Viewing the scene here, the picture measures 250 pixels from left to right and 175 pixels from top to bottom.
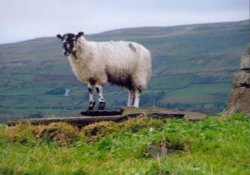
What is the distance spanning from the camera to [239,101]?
20672 millimetres

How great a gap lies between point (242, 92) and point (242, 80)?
45 centimetres

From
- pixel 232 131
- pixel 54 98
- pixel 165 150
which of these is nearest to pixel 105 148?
pixel 165 150

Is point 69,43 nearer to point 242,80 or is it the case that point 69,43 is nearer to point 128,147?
point 242,80

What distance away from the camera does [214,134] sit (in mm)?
15281

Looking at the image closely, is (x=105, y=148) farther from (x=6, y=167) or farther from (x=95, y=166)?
(x=6, y=167)

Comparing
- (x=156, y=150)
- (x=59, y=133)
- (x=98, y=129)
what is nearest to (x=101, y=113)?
(x=98, y=129)

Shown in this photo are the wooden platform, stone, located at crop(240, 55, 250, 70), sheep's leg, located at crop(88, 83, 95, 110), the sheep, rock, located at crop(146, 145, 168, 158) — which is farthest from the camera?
the sheep

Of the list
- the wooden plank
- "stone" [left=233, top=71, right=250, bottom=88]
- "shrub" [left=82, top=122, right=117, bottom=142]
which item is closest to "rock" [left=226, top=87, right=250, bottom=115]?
"stone" [left=233, top=71, right=250, bottom=88]

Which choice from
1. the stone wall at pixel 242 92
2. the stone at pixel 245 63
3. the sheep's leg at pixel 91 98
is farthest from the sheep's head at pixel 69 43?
the stone at pixel 245 63

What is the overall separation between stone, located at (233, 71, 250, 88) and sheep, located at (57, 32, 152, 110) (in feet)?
14.5

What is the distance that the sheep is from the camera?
23.0 metres

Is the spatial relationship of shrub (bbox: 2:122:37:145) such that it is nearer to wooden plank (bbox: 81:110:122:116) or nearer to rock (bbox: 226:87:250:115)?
wooden plank (bbox: 81:110:122:116)

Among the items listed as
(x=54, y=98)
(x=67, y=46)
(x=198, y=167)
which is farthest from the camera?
(x=54, y=98)

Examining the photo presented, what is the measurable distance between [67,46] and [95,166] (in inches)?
421
